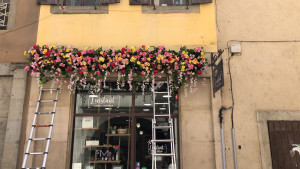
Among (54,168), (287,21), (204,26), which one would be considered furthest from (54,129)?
(287,21)

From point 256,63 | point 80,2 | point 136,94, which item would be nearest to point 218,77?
point 256,63

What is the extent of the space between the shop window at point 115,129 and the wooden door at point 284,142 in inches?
84.2

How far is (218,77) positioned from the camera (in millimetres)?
5527

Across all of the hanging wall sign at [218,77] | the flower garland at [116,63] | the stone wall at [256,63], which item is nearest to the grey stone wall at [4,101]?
the flower garland at [116,63]

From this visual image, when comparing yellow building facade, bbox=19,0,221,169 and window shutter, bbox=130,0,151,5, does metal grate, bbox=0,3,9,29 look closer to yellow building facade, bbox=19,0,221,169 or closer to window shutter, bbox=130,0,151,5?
yellow building facade, bbox=19,0,221,169

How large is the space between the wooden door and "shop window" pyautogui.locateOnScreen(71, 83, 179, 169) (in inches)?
84.2

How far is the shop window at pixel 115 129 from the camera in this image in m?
5.95

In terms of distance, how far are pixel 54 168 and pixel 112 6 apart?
4.05 metres

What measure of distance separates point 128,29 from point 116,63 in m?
1.12

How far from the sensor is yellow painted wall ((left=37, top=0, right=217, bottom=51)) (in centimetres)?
628

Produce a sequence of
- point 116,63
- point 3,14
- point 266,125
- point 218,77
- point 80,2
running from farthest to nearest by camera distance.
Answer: point 80,2 → point 3,14 → point 266,125 → point 116,63 → point 218,77

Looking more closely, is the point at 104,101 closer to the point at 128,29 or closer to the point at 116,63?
the point at 116,63

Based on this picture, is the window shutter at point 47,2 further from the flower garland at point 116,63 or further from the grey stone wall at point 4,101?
the grey stone wall at point 4,101

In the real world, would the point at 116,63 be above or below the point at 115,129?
above
